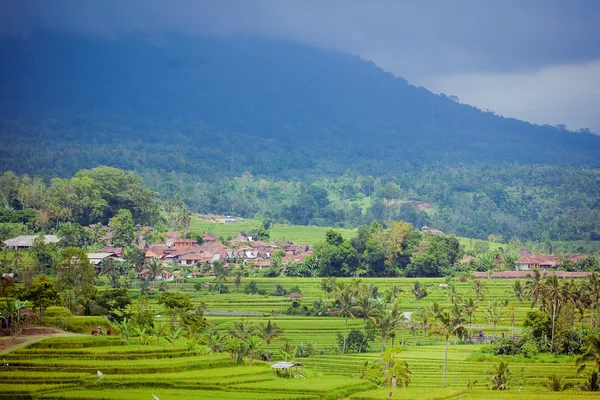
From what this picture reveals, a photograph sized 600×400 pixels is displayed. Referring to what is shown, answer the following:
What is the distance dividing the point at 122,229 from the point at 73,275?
35101 millimetres

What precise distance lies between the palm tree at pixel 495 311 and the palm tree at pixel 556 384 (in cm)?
1440

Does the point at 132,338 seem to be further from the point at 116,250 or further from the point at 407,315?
the point at 116,250

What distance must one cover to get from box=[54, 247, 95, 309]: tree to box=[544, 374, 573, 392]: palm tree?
2501 cm

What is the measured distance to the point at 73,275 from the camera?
55.4 meters

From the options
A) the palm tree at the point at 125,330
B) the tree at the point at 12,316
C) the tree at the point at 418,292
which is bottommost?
the tree at the point at 418,292

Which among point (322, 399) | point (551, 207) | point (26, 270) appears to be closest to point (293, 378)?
point (322, 399)

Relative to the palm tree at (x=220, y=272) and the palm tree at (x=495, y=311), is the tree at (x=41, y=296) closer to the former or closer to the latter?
the palm tree at (x=495, y=311)

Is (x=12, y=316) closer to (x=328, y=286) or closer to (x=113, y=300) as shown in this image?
(x=113, y=300)

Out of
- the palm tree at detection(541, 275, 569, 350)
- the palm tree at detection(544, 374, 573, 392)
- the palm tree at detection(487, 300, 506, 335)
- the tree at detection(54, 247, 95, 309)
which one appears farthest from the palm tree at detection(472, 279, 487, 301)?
the tree at detection(54, 247, 95, 309)

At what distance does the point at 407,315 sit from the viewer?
61.1 metres

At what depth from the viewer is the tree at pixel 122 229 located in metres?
89.3

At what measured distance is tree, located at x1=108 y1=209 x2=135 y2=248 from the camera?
89.3m

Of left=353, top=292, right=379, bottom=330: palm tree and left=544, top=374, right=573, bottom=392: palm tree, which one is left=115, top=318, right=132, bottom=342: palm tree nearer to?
left=353, top=292, right=379, bottom=330: palm tree

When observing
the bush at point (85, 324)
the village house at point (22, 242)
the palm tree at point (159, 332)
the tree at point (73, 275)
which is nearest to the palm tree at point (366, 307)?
the palm tree at point (159, 332)
